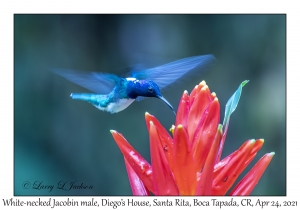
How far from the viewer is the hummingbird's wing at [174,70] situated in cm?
148

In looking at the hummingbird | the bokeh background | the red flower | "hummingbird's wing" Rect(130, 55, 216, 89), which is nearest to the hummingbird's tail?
the hummingbird

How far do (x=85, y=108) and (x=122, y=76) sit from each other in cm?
157

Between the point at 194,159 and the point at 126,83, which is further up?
the point at 126,83

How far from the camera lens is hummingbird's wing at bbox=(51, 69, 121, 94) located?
1663 mm

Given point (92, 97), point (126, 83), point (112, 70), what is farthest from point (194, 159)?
point (112, 70)

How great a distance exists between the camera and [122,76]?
1.84 metres

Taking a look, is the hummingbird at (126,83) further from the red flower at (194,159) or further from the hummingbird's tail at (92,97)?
the red flower at (194,159)

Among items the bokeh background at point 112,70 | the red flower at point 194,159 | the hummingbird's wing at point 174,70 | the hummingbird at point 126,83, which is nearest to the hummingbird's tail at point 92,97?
the hummingbird at point 126,83

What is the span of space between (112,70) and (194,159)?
2.04 meters

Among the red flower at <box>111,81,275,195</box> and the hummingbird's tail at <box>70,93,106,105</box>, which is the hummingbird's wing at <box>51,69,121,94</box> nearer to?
the hummingbird's tail at <box>70,93,106,105</box>

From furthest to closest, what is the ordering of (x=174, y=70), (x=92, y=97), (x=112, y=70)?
1. (x=112, y=70)
2. (x=92, y=97)
3. (x=174, y=70)

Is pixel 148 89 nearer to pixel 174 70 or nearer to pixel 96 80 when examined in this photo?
pixel 174 70

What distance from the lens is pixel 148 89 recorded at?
64.8 inches
